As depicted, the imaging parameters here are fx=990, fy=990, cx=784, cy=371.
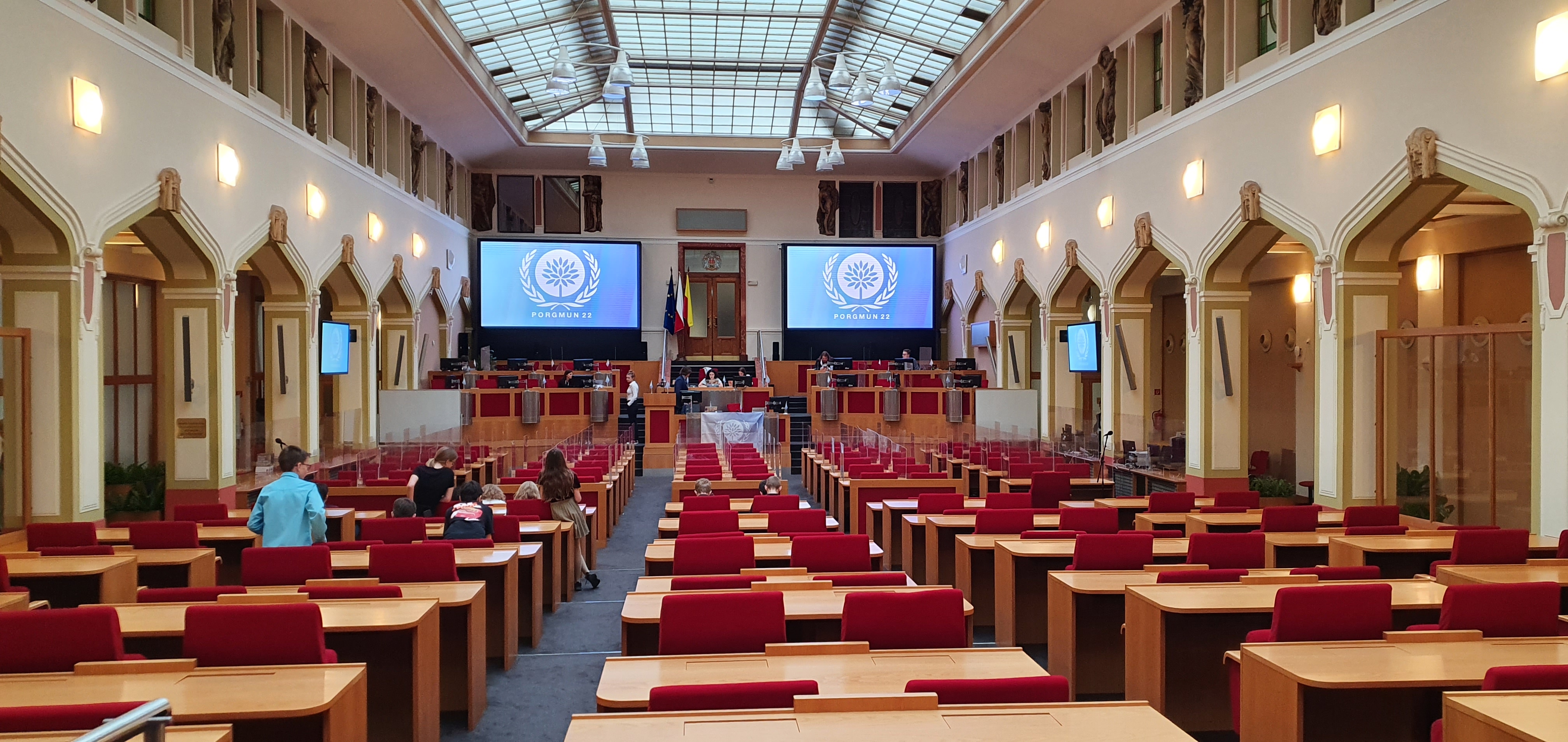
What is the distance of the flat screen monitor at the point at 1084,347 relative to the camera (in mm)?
17562

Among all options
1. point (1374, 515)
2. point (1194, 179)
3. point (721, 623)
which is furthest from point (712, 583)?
point (1194, 179)

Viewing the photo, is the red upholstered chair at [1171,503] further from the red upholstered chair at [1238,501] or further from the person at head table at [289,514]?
the person at head table at [289,514]

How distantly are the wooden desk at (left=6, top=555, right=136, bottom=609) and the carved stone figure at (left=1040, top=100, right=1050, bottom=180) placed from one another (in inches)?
682

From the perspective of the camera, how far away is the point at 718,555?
6188 millimetres

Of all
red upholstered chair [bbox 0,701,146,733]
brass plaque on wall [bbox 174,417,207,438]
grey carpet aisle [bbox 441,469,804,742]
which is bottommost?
grey carpet aisle [bbox 441,469,804,742]

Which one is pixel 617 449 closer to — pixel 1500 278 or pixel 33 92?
pixel 33 92

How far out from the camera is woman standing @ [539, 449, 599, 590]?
8844 millimetres

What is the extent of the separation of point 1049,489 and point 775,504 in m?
3.98

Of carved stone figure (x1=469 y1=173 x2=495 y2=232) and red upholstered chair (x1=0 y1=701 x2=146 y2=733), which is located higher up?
carved stone figure (x1=469 y1=173 x2=495 y2=232)

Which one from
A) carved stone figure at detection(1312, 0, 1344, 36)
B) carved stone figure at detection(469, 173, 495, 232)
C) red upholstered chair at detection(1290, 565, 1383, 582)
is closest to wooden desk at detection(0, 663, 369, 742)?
red upholstered chair at detection(1290, 565, 1383, 582)

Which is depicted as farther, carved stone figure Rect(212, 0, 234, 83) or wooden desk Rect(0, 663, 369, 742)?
carved stone figure Rect(212, 0, 234, 83)

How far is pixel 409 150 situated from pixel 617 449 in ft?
29.4

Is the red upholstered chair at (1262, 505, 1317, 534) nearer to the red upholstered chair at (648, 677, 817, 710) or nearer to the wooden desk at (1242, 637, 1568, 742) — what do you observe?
the wooden desk at (1242, 637, 1568, 742)

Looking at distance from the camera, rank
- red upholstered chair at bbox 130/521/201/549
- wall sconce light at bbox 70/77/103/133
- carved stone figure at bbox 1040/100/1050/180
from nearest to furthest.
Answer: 1. red upholstered chair at bbox 130/521/201/549
2. wall sconce light at bbox 70/77/103/133
3. carved stone figure at bbox 1040/100/1050/180
